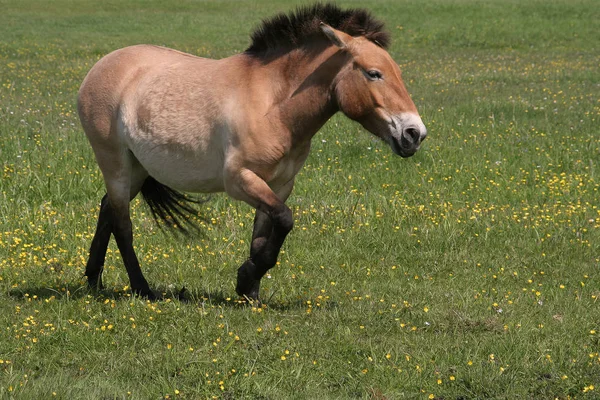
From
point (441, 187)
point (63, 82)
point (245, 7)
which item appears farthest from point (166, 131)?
point (245, 7)

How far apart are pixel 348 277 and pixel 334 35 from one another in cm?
221

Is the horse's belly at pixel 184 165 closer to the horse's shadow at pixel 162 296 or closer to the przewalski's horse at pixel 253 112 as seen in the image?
the przewalski's horse at pixel 253 112

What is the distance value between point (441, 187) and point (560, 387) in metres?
5.16

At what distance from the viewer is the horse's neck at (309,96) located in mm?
6090

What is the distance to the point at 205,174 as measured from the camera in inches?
251

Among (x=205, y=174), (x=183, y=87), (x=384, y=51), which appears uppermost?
(x=384, y=51)

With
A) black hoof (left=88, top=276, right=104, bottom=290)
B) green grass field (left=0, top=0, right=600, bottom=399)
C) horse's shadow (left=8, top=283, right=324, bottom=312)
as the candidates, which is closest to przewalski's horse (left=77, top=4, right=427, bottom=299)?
horse's shadow (left=8, top=283, right=324, bottom=312)

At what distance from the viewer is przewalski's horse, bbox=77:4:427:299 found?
5.90 meters

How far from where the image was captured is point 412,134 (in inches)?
223

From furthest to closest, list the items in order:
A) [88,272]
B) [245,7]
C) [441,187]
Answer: [245,7] → [441,187] → [88,272]

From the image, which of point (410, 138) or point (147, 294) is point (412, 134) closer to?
point (410, 138)

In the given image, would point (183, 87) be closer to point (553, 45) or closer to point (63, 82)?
point (63, 82)

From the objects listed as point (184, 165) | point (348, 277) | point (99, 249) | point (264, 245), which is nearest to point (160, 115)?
point (184, 165)

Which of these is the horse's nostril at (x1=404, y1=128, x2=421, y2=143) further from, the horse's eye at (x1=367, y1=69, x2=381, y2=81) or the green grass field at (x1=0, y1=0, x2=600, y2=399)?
the green grass field at (x1=0, y1=0, x2=600, y2=399)
